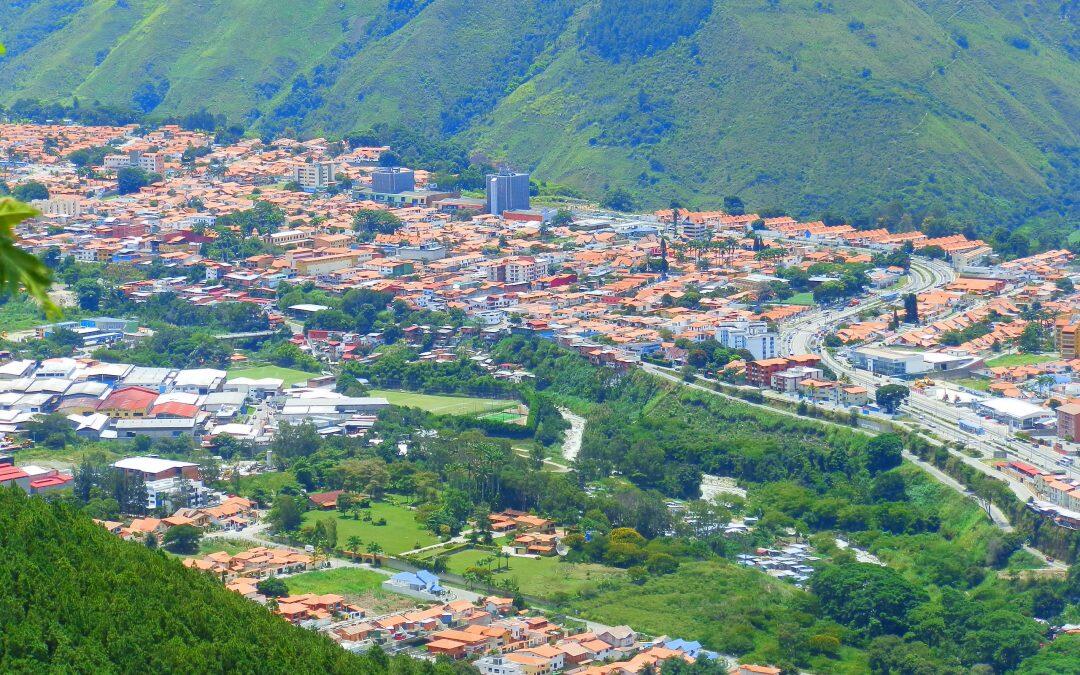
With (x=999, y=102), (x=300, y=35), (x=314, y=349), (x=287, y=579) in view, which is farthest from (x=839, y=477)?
(x=300, y=35)

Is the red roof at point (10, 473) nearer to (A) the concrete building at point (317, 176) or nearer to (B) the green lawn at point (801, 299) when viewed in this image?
(B) the green lawn at point (801, 299)

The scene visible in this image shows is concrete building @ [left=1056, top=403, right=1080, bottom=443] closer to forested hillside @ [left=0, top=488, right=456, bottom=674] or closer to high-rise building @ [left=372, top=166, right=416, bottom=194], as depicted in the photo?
forested hillside @ [left=0, top=488, right=456, bottom=674]

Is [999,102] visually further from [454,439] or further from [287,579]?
[287,579]

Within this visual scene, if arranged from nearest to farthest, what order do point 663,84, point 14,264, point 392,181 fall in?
point 14,264 < point 392,181 < point 663,84

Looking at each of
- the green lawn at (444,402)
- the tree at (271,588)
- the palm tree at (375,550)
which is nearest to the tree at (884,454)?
the green lawn at (444,402)

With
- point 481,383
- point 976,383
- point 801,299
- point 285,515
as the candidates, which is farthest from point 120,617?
point 801,299

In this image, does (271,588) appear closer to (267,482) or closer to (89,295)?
(267,482)
